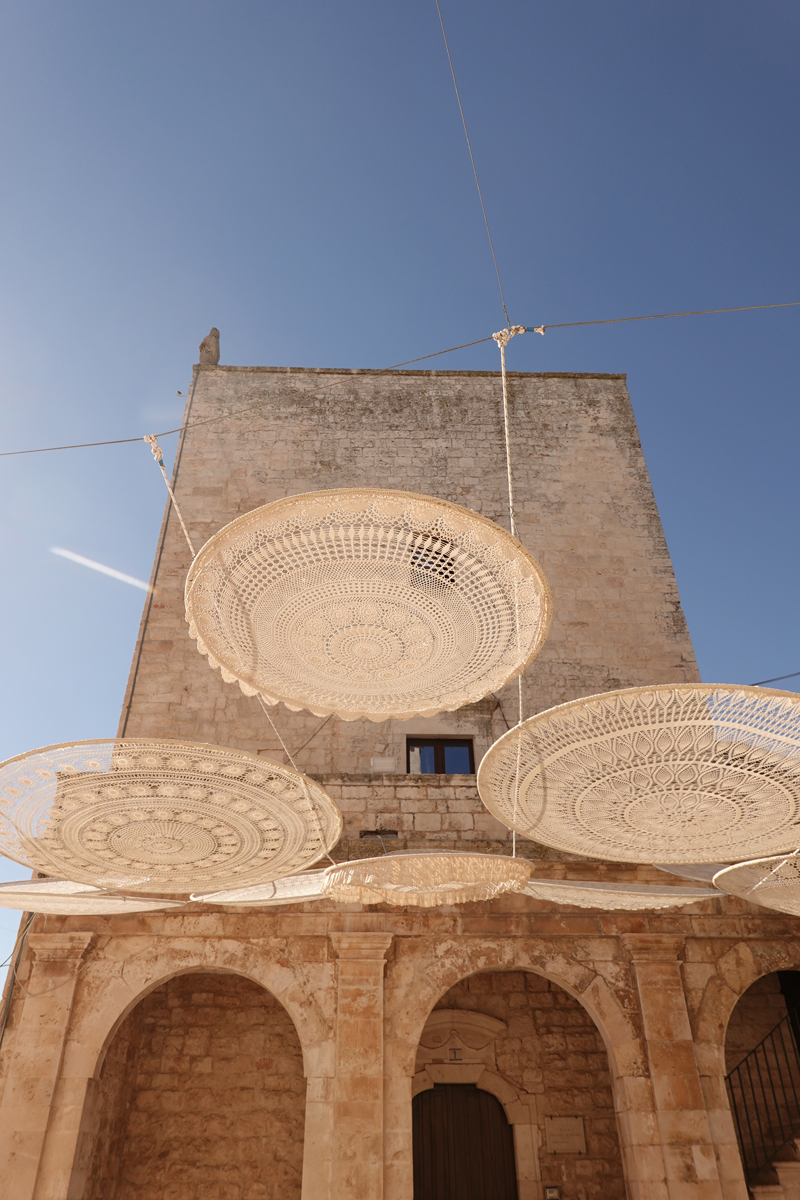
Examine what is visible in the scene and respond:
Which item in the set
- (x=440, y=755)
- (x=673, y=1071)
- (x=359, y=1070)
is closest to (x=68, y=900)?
(x=359, y=1070)

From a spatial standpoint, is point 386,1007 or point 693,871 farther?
point 693,871

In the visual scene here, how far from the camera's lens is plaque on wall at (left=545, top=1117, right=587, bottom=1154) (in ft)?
23.8

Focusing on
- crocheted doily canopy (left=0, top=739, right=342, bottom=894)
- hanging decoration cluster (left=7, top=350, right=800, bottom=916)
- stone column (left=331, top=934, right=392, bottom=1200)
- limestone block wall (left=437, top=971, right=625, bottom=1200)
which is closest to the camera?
hanging decoration cluster (left=7, top=350, right=800, bottom=916)

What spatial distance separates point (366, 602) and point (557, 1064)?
19.5 ft

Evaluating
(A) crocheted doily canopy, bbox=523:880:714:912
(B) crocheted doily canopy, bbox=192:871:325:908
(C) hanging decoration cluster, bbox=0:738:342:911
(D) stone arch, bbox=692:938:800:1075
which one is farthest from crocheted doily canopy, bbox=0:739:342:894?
(D) stone arch, bbox=692:938:800:1075

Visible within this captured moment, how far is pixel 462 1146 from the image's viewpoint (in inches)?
289

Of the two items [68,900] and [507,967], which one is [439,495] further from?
[68,900]

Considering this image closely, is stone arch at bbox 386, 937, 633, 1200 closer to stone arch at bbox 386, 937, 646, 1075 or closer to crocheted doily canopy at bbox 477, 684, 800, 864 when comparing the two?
stone arch at bbox 386, 937, 646, 1075

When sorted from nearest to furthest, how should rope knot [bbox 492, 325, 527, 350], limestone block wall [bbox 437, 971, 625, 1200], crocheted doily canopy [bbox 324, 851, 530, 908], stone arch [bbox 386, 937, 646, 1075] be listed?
crocheted doily canopy [bbox 324, 851, 530, 908], rope knot [bbox 492, 325, 527, 350], stone arch [bbox 386, 937, 646, 1075], limestone block wall [bbox 437, 971, 625, 1200]

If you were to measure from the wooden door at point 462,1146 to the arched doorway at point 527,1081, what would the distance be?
0.04ft

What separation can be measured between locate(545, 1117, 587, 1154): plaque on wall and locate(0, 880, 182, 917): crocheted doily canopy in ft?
14.2

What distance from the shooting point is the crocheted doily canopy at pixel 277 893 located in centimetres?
590

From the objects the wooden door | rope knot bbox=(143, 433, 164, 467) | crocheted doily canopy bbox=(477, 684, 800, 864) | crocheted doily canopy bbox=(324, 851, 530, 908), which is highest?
rope knot bbox=(143, 433, 164, 467)

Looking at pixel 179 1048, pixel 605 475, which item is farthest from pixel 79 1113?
pixel 605 475
